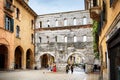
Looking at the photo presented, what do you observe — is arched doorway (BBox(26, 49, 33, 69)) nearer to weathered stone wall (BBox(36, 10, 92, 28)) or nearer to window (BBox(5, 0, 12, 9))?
weathered stone wall (BBox(36, 10, 92, 28))

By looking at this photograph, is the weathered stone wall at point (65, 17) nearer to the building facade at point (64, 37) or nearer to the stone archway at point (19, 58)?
the building facade at point (64, 37)

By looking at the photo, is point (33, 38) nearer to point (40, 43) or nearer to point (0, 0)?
Answer: point (40, 43)

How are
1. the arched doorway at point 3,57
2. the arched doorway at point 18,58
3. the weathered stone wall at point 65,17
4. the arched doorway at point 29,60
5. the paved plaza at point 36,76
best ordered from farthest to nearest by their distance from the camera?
the arched doorway at point 29,60
the weathered stone wall at point 65,17
the arched doorway at point 18,58
the arched doorway at point 3,57
the paved plaza at point 36,76

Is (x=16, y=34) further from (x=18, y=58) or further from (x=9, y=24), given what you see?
(x=18, y=58)

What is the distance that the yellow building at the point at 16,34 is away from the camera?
26.8 m

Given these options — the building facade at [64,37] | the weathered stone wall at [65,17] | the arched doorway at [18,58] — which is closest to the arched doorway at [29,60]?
the building facade at [64,37]

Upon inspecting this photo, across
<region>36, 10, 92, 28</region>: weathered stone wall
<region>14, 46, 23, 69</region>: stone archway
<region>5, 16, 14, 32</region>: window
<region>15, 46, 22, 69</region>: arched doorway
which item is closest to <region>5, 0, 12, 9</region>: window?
<region>5, 16, 14, 32</region>: window

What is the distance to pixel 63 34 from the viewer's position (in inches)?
1462

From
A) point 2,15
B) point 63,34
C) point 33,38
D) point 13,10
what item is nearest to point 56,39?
point 63,34

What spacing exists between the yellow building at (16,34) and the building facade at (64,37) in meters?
1.75

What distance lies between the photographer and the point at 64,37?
122ft

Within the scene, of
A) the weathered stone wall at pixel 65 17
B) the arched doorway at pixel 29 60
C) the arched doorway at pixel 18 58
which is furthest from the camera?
the arched doorway at pixel 29 60

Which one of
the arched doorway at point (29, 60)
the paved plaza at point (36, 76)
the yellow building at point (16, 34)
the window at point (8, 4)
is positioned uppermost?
the window at point (8, 4)

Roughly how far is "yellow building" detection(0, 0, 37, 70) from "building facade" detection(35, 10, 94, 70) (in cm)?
175
